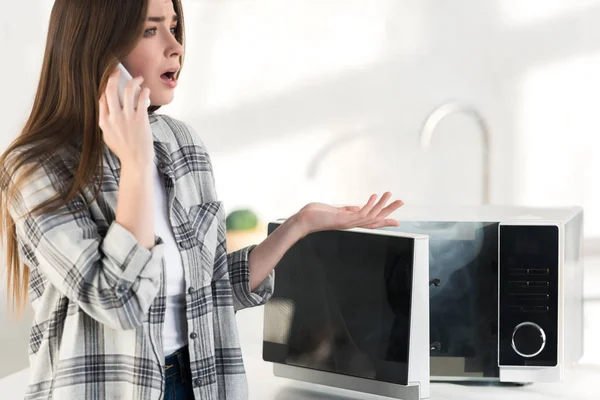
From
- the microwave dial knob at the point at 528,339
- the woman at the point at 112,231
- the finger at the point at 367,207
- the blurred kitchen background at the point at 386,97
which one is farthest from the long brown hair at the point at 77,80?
the blurred kitchen background at the point at 386,97

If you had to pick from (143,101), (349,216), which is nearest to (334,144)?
(349,216)

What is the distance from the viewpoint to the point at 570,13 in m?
2.49

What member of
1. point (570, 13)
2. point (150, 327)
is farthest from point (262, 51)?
point (150, 327)

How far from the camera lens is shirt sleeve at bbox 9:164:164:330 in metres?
0.75

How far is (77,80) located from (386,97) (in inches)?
73.5

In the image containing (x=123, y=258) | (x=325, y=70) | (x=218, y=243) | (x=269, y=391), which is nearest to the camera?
(x=123, y=258)

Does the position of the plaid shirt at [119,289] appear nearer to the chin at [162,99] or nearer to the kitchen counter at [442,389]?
the chin at [162,99]

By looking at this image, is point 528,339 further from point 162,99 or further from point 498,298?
point 162,99

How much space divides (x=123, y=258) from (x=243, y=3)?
6.74 ft

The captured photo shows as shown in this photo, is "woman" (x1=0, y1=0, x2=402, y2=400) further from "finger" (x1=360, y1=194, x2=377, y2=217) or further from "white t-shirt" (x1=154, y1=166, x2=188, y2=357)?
"finger" (x1=360, y1=194, x2=377, y2=217)

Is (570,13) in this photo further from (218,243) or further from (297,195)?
(218,243)

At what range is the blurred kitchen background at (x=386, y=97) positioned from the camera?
2473 mm

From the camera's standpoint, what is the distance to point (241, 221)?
2400mm

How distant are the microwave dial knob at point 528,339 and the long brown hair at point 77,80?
662 mm
